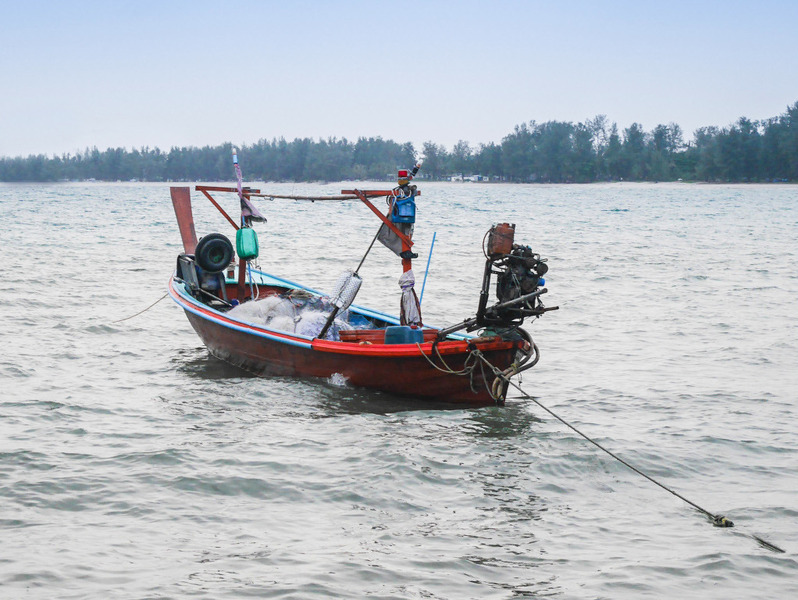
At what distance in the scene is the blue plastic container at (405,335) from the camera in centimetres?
1097

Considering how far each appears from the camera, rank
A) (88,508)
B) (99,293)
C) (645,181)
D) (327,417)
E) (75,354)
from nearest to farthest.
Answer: (88,508) < (327,417) < (75,354) < (99,293) < (645,181)

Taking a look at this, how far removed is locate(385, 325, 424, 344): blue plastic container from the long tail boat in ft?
0.04

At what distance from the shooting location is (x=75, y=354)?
14.1 metres

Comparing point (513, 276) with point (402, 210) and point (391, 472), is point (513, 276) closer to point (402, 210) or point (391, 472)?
point (402, 210)

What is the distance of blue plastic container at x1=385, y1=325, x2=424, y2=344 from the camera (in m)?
11.0

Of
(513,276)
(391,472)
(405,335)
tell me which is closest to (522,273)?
(513,276)

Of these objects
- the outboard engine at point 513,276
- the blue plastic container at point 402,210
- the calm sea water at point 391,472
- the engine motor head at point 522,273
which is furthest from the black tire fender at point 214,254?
the engine motor head at point 522,273

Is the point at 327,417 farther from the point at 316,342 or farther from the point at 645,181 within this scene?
the point at 645,181

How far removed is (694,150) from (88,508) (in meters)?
189

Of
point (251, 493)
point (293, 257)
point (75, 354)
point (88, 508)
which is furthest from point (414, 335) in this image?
point (293, 257)

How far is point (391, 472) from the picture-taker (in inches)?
332

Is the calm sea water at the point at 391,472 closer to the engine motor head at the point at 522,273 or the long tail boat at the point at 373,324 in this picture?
the long tail boat at the point at 373,324

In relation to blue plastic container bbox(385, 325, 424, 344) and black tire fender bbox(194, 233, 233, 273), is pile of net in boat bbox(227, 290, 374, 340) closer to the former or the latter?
black tire fender bbox(194, 233, 233, 273)

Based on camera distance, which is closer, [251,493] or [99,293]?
[251,493]
